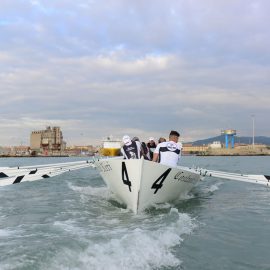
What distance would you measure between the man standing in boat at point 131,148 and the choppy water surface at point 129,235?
1472 millimetres

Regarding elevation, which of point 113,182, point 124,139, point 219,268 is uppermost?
point 124,139

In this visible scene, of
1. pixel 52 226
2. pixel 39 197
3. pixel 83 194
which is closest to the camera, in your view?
pixel 52 226

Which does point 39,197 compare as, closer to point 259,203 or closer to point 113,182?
point 113,182

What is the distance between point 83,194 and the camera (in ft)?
48.0

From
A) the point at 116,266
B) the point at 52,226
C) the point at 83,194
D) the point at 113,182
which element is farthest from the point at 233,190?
the point at 116,266

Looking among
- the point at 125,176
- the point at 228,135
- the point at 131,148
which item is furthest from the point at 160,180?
the point at 228,135

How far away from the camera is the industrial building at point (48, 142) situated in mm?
181750

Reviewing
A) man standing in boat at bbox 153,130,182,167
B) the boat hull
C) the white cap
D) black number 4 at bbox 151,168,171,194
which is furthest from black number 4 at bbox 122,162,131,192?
the white cap

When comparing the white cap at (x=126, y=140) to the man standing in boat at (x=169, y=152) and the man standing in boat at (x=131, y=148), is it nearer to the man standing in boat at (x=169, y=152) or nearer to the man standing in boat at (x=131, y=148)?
the man standing in boat at (x=131, y=148)

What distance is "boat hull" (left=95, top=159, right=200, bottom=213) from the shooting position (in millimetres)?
9695

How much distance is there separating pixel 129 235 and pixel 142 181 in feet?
7.14

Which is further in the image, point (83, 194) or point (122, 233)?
point (83, 194)

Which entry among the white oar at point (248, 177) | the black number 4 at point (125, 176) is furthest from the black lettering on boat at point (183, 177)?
the black number 4 at point (125, 176)

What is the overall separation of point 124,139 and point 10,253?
6.07 m
